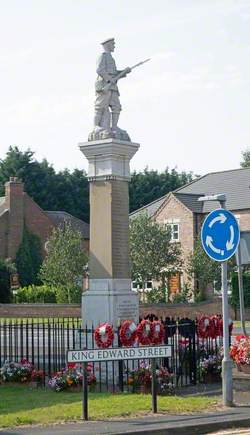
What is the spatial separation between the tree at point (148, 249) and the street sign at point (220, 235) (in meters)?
38.4

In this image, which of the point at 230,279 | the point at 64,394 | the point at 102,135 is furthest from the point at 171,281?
the point at 64,394

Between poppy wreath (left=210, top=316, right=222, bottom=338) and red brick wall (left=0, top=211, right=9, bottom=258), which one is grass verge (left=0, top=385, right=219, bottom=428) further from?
red brick wall (left=0, top=211, right=9, bottom=258)

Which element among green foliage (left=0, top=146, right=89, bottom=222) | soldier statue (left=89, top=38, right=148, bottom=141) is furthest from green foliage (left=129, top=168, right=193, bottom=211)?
soldier statue (left=89, top=38, right=148, bottom=141)

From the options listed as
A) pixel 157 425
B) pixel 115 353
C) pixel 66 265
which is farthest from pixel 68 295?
pixel 157 425

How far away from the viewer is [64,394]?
49.7 feet

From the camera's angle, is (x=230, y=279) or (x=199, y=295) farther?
(x=199, y=295)

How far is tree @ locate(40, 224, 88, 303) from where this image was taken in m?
51.4

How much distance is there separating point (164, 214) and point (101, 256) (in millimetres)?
40251

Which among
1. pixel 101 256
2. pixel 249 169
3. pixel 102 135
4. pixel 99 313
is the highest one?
pixel 249 169

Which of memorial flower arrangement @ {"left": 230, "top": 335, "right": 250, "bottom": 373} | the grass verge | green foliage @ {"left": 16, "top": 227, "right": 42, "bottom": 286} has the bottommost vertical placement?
the grass verge

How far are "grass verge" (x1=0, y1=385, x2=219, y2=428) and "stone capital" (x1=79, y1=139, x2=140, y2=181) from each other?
6.36 m

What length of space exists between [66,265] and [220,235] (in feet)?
128

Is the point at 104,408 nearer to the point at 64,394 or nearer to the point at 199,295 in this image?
the point at 64,394

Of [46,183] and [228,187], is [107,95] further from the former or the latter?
[46,183]
